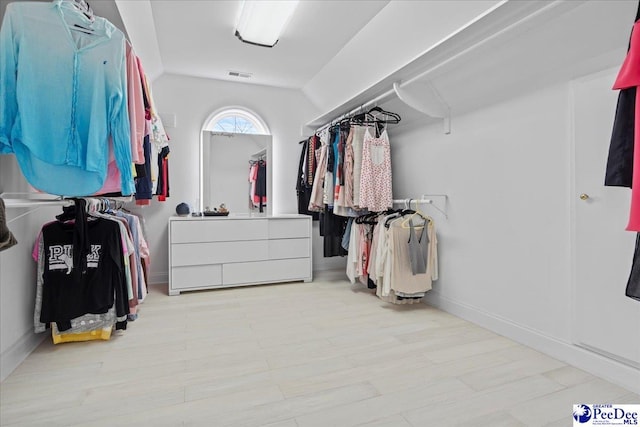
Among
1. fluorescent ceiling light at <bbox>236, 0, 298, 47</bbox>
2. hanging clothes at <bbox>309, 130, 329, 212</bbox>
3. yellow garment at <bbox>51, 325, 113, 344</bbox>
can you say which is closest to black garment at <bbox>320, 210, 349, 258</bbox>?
hanging clothes at <bbox>309, 130, 329, 212</bbox>

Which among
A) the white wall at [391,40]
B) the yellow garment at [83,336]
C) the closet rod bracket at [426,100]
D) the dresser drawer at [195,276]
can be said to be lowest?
the yellow garment at [83,336]

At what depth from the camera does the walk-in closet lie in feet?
4.78

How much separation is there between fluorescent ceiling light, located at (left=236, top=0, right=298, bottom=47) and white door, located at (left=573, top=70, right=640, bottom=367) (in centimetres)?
202

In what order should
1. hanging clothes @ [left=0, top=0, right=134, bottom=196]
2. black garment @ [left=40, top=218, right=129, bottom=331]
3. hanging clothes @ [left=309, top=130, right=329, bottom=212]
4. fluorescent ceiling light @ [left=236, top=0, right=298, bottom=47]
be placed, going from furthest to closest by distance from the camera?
hanging clothes @ [left=309, top=130, right=329, bottom=212], fluorescent ceiling light @ [left=236, top=0, right=298, bottom=47], black garment @ [left=40, top=218, right=129, bottom=331], hanging clothes @ [left=0, top=0, right=134, bottom=196]

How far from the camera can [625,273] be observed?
1654 mm

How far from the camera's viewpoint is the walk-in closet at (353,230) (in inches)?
57.3

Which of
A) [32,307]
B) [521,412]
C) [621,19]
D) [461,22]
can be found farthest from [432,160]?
[32,307]

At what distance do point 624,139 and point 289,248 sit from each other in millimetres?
3082

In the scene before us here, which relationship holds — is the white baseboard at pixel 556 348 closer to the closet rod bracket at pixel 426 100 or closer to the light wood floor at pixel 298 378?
the light wood floor at pixel 298 378

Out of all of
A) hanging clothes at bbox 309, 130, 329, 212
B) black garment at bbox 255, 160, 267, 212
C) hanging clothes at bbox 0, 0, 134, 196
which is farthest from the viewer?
black garment at bbox 255, 160, 267, 212

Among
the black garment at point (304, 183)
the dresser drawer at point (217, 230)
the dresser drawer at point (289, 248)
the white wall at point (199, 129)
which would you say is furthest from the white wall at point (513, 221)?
the white wall at point (199, 129)

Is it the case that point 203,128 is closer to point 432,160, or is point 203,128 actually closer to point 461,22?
point 432,160

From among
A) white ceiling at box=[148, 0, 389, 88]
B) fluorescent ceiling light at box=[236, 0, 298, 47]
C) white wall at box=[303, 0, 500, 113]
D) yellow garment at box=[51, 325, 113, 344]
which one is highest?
white ceiling at box=[148, 0, 389, 88]

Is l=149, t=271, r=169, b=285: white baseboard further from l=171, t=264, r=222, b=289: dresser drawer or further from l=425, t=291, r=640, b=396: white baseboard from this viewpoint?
l=425, t=291, r=640, b=396: white baseboard
